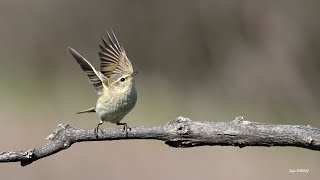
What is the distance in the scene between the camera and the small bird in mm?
4457

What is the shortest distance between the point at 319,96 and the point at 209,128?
31.8ft

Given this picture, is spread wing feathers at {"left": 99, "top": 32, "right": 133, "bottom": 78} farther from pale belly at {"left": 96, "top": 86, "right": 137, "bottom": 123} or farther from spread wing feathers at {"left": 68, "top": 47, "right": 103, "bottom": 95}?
pale belly at {"left": 96, "top": 86, "right": 137, "bottom": 123}

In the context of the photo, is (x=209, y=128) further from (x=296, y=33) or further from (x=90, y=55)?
(x=90, y=55)

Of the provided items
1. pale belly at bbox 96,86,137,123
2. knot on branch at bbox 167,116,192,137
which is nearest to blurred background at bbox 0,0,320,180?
pale belly at bbox 96,86,137,123

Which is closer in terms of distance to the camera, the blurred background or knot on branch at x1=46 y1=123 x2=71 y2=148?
knot on branch at x1=46 y1=123 x2=71 y2=148

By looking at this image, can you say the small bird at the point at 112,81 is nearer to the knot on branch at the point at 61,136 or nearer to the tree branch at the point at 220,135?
the knot on branch at the point at 61,136

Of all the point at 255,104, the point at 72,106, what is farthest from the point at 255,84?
the point at 72,106

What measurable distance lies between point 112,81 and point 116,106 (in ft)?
0.75

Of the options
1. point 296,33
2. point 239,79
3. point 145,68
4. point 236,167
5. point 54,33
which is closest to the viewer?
point 236,167

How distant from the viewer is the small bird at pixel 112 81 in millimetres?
4457

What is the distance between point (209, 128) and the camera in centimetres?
322

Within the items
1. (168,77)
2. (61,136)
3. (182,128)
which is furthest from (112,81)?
(168,77)

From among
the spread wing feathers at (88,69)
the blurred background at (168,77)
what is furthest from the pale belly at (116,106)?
the blurred background at (168,77)

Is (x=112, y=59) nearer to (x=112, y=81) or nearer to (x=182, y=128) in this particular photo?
(x=112, y=81)
